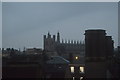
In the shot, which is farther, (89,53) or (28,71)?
(89,53)

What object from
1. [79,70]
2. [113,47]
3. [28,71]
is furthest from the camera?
[79,70]

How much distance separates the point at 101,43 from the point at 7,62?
11.7 ft

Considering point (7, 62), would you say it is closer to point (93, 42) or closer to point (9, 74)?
point (9, 74)

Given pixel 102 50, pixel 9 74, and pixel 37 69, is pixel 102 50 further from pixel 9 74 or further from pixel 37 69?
Result: pixel 9 74

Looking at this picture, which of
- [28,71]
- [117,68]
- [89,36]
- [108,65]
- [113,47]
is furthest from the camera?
[113,47]

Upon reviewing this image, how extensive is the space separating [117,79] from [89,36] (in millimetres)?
2623

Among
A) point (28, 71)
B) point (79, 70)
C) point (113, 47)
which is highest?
point (113, 47)

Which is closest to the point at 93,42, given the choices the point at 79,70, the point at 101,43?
the point at 101,43

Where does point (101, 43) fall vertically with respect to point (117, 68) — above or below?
above

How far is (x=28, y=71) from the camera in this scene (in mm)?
5406

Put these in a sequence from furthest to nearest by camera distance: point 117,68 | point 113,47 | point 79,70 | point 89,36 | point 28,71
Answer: point 79,70 → point 113,47 → point 89,36 → point 117,68 → point 28,71

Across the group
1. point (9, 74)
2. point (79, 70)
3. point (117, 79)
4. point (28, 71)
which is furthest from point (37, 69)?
point (79, 70)

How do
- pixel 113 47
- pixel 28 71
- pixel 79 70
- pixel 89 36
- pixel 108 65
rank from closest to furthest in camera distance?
pixel 28 71
pixel 108 65
pixel 89 36
pixel 113 47
pixel 79 70

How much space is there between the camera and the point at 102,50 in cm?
832
